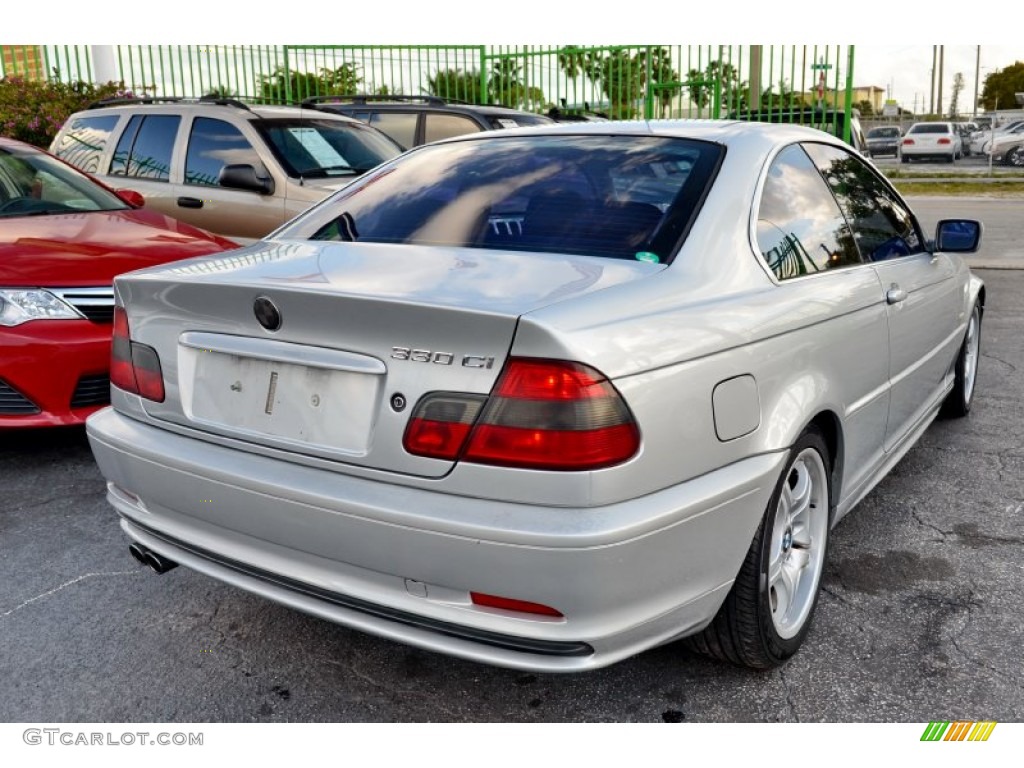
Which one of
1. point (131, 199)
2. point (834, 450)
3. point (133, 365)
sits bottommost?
point (834, 450)

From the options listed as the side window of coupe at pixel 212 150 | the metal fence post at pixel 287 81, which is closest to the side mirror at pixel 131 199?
the side window of coupe at pixel 212 150

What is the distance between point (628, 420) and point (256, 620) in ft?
5.10

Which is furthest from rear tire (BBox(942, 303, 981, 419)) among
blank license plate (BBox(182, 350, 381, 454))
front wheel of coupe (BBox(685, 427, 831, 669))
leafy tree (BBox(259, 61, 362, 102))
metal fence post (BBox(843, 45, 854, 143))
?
leafy tree (BBox(259, 61, 362, 102))

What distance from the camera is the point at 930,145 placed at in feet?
112

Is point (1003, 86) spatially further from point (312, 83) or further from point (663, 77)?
point (312, 83)

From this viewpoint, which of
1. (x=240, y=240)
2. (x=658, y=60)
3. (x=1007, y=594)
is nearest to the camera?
(x=1007, y=594)

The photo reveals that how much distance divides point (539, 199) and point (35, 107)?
37.1ft

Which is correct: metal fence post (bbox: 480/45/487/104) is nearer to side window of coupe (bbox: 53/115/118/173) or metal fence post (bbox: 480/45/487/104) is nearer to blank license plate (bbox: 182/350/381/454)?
side window of coupe (bbox: 53/115/118/173)

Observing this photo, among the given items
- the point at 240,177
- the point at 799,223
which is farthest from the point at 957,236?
the point at 240,177

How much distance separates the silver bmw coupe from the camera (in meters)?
2.02

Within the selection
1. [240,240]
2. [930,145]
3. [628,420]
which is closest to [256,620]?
[628,420]

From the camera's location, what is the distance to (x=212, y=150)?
285 inches
